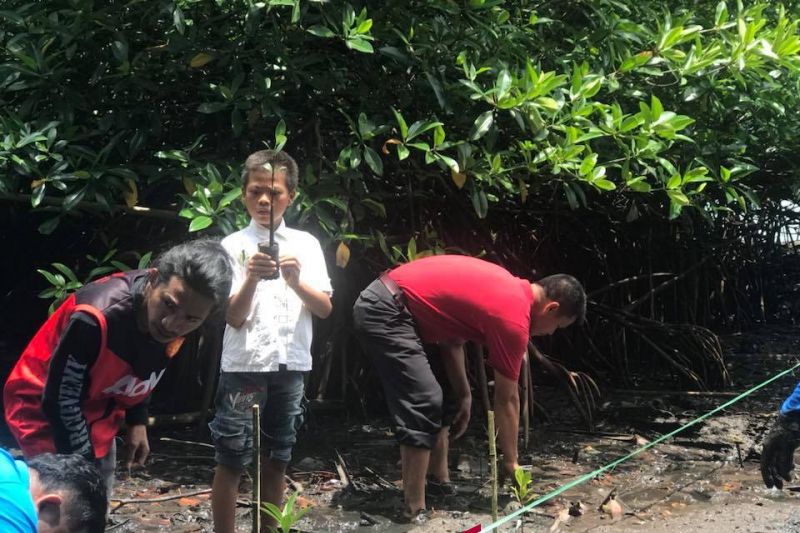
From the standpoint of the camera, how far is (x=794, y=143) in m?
5.79

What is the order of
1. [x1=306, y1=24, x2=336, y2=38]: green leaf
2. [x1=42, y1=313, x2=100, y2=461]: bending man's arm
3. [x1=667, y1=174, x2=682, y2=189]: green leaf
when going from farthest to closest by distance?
[x1=667, y1=174, x2=682, y2=189]: green leaf
[x1=306, y1=24, x2=336, y2=38]: green leaf
[x1=42, y1=313, x2=100, y2=461]: bending man's arm

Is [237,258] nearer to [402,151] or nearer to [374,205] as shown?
[402,151]

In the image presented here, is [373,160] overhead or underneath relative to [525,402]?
overhead

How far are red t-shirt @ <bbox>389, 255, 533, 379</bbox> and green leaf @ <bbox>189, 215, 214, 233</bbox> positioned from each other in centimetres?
80

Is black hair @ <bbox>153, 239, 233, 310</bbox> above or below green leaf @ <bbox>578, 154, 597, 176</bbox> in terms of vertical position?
below

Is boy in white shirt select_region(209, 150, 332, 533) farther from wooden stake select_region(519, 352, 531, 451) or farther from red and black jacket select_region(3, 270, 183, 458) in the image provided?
wooden stake select_region(519, 352, 531, 451)

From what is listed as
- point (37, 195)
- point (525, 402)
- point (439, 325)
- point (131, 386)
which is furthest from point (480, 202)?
point (131, 386)

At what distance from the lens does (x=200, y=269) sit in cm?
245

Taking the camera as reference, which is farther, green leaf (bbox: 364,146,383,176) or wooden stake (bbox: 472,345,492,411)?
wooden stake (bbox: 472,345,492,411)

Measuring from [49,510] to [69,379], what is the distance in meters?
0.76

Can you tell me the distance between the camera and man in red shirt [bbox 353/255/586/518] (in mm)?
3709

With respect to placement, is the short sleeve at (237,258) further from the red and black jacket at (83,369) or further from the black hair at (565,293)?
the black hair at (565,293)

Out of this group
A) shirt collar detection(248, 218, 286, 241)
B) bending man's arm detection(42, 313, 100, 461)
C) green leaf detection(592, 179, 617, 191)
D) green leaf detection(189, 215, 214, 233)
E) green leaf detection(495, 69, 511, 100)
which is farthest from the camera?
green leaf detection(592, 179, 617, 191)

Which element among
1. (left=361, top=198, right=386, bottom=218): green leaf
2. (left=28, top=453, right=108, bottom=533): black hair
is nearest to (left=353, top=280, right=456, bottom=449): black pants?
(left=361, top=198, right=386, bottom=218): green leaf
